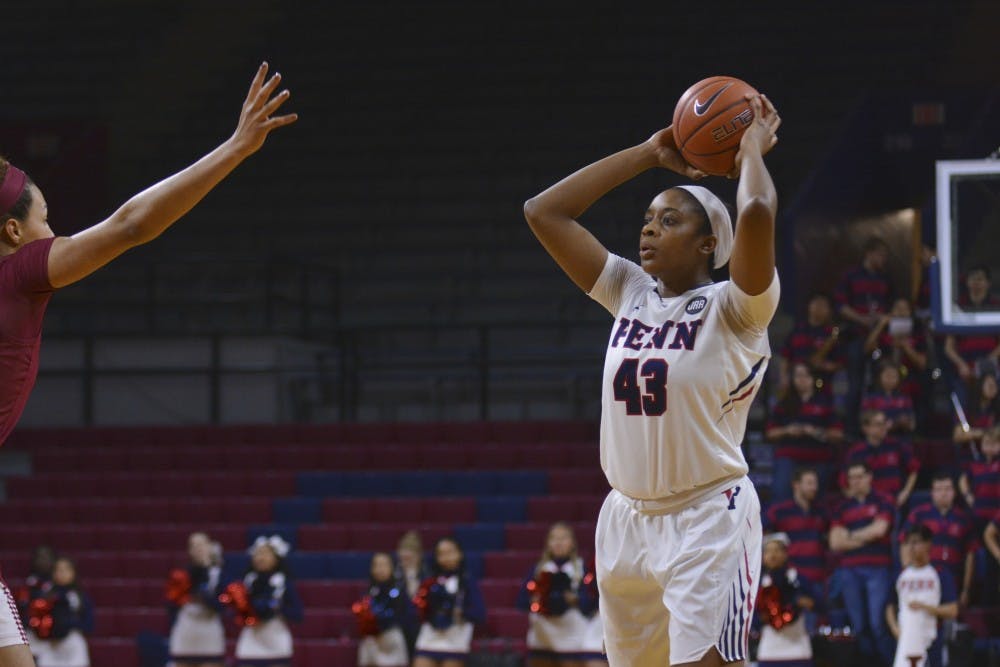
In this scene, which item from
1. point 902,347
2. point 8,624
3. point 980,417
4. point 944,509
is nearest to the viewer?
point 8,624

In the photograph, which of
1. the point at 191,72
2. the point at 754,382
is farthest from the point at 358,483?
the point at 754,382

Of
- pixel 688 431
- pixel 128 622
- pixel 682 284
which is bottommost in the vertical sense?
pixel 128 622

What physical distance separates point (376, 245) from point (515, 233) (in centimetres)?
137

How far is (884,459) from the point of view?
32.5 feet

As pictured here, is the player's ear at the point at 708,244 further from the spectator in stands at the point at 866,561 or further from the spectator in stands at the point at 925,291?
the spectator in stands at the point at 925,291

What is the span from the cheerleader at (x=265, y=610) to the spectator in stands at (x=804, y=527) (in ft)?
10.1

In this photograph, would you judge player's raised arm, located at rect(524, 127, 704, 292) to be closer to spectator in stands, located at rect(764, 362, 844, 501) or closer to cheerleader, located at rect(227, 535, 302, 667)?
cheerleader, located at rect(227, 535, 302, 667)

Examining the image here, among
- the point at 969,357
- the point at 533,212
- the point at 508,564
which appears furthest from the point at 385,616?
the point at 533,212

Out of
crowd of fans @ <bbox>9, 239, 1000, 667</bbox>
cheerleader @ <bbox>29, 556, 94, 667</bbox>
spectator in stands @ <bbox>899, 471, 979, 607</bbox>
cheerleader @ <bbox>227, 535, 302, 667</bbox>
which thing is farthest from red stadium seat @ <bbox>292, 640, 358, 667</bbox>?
spectator in stands @ <bbox>899, 471, 979, 607</bbox>

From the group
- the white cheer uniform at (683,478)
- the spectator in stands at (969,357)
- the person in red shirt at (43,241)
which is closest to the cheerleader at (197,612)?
the spectator in stands at (969,357)

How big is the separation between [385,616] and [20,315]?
649cm

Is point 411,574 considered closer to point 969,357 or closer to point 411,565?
point 411,565

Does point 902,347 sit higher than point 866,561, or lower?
higher

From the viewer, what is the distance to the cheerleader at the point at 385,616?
9.62 metres
